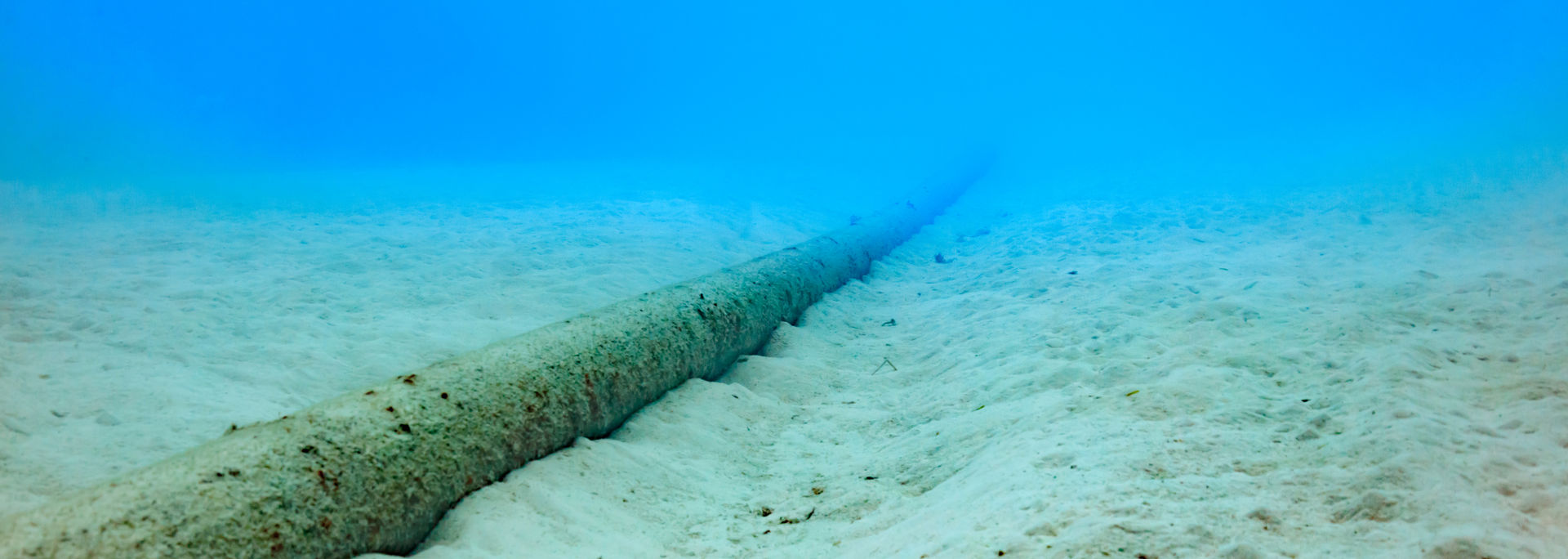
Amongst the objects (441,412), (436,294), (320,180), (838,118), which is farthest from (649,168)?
(838,118)

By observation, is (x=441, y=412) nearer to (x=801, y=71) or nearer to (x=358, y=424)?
(x=358, y=424)

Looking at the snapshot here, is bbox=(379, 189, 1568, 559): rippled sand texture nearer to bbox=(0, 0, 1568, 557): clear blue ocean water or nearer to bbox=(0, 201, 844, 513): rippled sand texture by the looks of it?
bbox=(0, 0, 1568, 557): clear blue ocean water

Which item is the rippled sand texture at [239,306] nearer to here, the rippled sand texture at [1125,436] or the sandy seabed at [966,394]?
the sandy seabed at [966,394]

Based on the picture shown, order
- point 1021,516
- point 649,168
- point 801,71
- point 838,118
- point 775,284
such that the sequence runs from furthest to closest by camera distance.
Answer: point 801,71 → point 838,118 → point 649,168 → point 775,284 → point 1021,516

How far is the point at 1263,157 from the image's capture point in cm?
2506

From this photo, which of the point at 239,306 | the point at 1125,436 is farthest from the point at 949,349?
the point at 239,306

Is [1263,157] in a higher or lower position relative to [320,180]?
lower

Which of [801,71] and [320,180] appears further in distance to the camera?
[801,71]

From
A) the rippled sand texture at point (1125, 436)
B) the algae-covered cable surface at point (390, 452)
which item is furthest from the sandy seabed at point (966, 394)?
the algae-covered cable surface at point (390, 452)

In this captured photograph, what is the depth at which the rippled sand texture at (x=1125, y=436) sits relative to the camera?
2.13 metres

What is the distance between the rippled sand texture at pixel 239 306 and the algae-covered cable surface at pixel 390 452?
1070mm

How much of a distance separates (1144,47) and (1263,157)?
272 feet

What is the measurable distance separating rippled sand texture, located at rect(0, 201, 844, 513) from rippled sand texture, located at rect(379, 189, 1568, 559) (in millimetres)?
2009

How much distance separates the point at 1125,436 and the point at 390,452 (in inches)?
121
